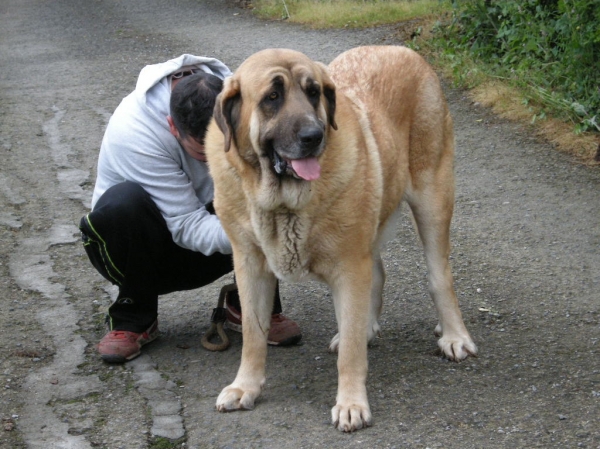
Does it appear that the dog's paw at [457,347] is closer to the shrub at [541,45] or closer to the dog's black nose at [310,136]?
the dog's black nose at [310,136]

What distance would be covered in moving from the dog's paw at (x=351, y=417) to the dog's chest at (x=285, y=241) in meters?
0.54

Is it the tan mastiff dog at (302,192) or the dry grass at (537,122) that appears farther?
the dry grass at (537,122)

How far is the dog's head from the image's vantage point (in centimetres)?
324

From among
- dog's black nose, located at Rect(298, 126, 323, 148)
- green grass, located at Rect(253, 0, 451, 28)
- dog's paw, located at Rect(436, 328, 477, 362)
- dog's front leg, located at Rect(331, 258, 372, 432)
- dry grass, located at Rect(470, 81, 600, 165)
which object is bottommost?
green grass, located at Rect(253, 0, 451, 28)

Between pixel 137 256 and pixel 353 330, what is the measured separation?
1.17 metres

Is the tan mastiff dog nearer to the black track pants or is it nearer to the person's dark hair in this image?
the person's dark hair

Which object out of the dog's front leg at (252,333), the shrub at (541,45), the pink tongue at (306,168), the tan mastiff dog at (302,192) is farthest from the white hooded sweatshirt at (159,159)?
the shrub at (541,45)

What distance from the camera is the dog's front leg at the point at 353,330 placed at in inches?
138

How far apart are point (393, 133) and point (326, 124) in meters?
0.66

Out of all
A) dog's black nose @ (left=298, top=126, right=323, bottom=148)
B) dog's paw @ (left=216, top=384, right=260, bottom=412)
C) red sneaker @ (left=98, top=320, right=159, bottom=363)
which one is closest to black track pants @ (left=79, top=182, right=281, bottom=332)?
red sneaker @ (left=98, top=320, right=159, bottom=363)

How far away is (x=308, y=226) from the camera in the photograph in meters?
3.45

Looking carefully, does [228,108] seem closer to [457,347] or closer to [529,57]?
[457,347]

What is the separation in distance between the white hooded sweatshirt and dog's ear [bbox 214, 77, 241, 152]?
679mm

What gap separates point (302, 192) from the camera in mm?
3406
